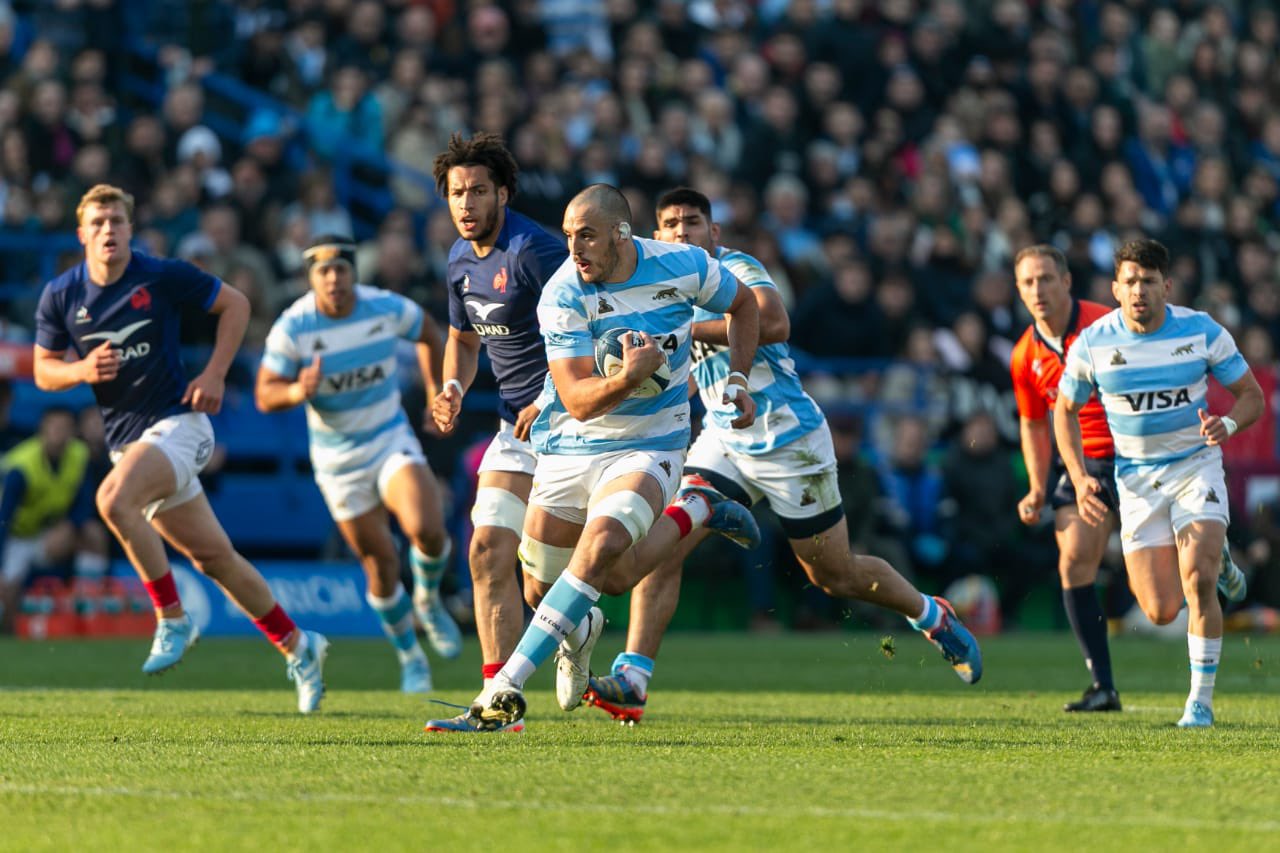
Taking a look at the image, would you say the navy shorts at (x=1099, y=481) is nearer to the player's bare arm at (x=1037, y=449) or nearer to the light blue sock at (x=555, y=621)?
the player's bare arm at (x=1037, y=449)

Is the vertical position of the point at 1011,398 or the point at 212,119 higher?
the point at 212,119

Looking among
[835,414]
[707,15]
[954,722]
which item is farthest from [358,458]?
[707,15]

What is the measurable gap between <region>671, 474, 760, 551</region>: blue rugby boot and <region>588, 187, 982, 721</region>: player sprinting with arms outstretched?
0.18 meters

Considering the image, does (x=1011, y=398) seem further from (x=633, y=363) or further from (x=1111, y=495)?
(x=633, y=363)

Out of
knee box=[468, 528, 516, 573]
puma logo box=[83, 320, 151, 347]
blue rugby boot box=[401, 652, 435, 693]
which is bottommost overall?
blue rugby boot box=[401, 652, 435, 693]

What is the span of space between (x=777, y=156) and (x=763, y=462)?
36.5 feet

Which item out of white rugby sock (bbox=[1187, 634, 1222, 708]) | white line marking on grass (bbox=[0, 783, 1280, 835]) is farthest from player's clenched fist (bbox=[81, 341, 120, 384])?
white rugby sock (bbox=[1187, 634, 1222, 708])

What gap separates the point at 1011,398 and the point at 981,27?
257 inches

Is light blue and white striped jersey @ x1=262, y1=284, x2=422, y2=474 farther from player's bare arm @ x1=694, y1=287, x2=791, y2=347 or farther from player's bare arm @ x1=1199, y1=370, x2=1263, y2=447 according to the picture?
player's bare arm @ x1=1199, y1=370, x2=1263, y2=447

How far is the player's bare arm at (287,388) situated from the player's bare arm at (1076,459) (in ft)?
13.3

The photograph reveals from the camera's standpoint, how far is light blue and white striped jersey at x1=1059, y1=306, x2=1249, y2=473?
9523mm

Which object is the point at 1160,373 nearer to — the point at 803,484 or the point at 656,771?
the point at 803,484

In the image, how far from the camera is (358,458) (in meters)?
12.0

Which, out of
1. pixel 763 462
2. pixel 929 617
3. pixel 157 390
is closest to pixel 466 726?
pixel 763 462
